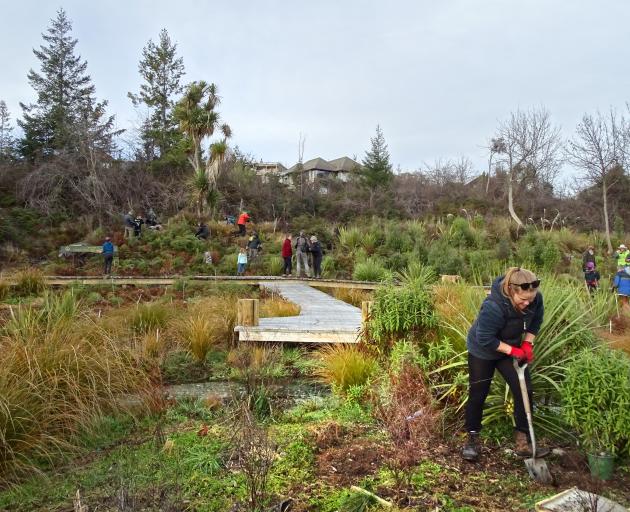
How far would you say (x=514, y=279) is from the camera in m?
3.38

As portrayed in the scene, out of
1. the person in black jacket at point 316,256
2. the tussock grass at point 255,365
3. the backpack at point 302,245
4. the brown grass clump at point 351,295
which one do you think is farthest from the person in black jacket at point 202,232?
the tussock grass at point 255,365

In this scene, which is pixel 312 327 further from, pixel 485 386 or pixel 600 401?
pixel 600 401

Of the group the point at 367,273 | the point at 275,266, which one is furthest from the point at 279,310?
the point at 275,266

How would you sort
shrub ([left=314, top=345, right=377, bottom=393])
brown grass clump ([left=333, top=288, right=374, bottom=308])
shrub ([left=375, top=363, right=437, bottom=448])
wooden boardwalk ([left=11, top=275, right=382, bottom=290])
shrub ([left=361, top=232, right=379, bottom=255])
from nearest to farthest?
1. shrub ([left=375, top=363, right=437, bottom=448])
2. shrub ([left=314, top=345, right=377, bottom=393])
3. brown grass clump ([left=333, top=288, right=374, bottom=308])
4. wooden boardwalk ([left=11, top=275, right=382, bottom=290])
5. shrub ([left=361, top=232, right=379, bottom=255])

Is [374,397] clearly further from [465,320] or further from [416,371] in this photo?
[465,320]

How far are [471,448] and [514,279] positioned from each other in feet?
3.91

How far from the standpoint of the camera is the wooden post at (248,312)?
6949 mm

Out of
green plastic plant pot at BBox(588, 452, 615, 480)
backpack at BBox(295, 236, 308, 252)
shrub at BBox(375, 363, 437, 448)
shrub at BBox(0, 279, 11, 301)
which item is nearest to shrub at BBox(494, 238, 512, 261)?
backpack at BBox(295, 236, 308, 252)

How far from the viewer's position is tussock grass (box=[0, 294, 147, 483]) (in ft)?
11.7

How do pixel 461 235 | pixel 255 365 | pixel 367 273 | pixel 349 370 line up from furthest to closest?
pixel 461 235 < pixel 367 273 < pixel 255 365 < pixel 349 370

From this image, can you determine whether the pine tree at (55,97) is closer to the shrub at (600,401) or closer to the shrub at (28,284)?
the shrub at (28,284)

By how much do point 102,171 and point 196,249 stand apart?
10043 mm

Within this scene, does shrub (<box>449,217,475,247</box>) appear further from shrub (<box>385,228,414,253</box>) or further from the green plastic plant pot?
the green plastic plant pot

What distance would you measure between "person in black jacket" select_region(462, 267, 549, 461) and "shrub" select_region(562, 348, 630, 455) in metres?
0.31
